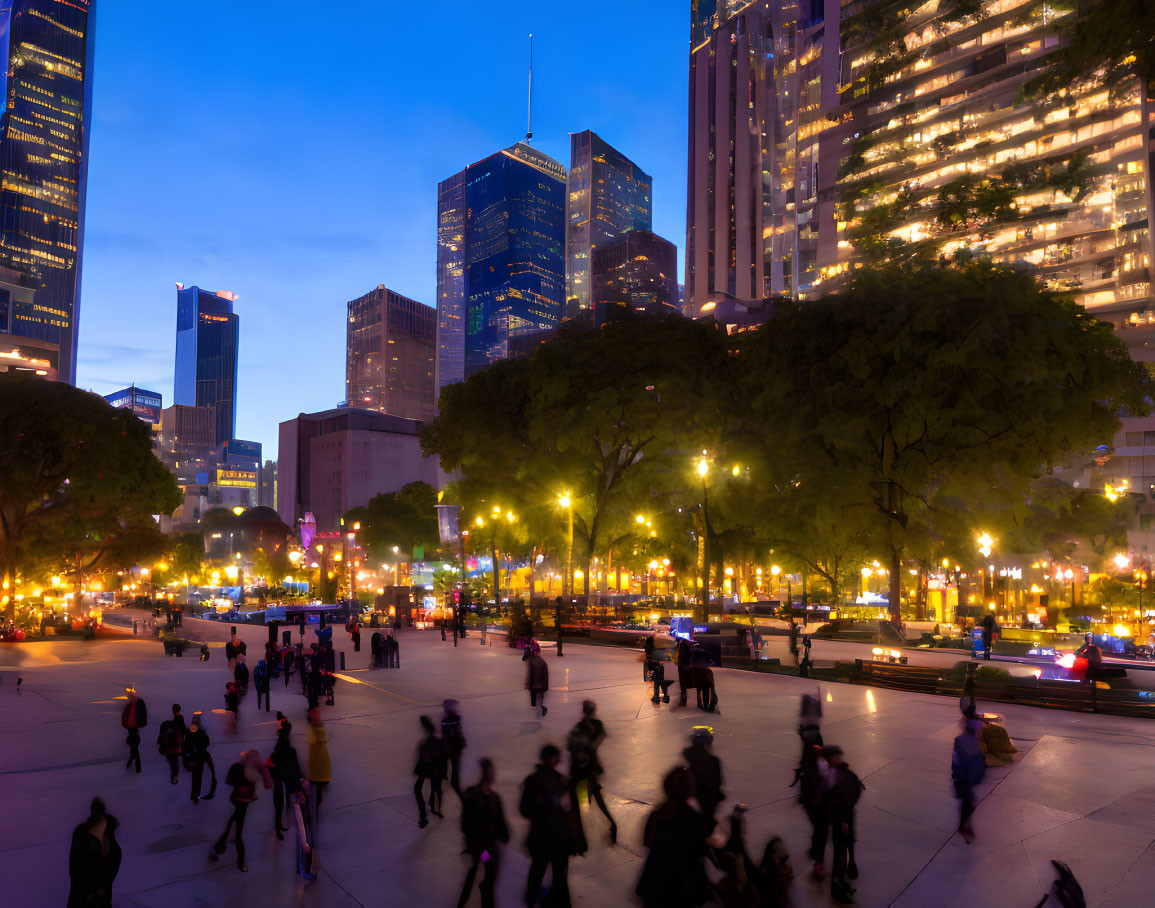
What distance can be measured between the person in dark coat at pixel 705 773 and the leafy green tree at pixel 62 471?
4769 cm

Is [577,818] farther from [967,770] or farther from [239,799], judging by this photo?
[967,770]

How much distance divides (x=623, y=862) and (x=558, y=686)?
43.5 feet

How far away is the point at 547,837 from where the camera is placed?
7.28 meters

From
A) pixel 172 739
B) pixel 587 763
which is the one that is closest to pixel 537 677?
pixel 172 739

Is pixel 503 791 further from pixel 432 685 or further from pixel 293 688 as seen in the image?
pixel 293 688

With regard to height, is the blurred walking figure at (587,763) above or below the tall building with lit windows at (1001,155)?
below

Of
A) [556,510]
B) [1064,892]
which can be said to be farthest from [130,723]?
[556,510]

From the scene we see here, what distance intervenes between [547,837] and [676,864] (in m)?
1.42

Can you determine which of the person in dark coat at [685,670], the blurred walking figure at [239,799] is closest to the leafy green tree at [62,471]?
the person in dark coat at [685,670]

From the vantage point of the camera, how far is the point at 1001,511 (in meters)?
35.9

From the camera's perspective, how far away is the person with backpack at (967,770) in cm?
925

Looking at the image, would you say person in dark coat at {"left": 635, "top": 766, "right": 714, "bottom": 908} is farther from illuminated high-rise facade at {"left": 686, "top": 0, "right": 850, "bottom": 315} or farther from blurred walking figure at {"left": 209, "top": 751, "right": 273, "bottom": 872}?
illuminated high-rise facade at {"left": 686, "top": 0, "right": 850, "bottom": 315}

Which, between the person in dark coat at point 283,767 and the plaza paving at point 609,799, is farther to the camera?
the person in dark coat at point 283,767

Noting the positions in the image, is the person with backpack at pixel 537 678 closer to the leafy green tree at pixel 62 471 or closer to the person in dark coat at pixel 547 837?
the person in dark coat at pixel 547 837
